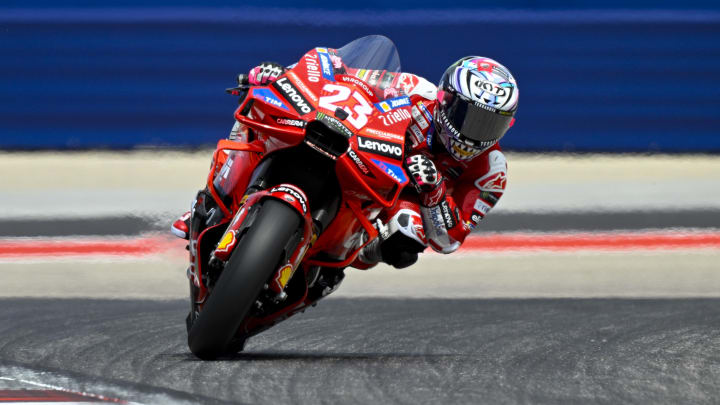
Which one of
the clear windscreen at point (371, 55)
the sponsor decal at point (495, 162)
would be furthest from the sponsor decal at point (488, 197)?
the clear windscreen at point (371, 55)

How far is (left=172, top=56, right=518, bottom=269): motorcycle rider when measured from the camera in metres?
5.12

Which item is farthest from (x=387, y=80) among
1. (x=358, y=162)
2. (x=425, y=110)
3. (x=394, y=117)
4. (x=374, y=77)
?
(x=358, y=162)

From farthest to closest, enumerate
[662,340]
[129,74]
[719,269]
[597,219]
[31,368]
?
1. [129,74]
2. [597,219]
3. [719,269]
4. [662,340]
5. [31,368]

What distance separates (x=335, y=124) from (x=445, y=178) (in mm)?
976

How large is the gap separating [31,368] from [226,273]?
34.7 inches

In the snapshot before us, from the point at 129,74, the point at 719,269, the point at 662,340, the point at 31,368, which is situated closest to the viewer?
the point at 31,368

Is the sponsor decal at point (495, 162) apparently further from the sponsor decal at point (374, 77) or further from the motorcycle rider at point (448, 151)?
the sponsor decal at point (374, 77)

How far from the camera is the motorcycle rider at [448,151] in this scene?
5.12 metres

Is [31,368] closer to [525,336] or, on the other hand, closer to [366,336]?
[366,336]

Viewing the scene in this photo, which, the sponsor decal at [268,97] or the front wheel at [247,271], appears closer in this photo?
the front wheel at [247,271]

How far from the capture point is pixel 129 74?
998 centimetres

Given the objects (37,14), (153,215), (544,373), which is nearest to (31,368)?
(544,373)

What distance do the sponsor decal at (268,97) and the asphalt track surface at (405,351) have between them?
99cm

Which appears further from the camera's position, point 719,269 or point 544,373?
point 719,269
